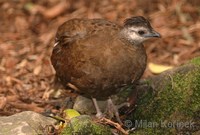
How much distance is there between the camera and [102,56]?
534cm

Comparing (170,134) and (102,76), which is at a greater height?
(102,76)

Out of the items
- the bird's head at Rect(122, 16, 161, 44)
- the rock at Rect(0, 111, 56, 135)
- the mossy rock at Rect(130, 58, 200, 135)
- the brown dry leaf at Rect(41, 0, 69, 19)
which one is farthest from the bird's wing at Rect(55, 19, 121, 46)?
the brown dry leaf at Rect(41, 0, 69, 19)

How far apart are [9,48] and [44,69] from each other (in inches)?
33.7

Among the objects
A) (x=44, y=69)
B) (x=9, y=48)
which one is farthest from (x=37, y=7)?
(x=44, y=69)

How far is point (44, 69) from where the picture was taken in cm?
728

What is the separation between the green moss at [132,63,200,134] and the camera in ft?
17.2

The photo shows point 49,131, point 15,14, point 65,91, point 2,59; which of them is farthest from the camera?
point 15,14

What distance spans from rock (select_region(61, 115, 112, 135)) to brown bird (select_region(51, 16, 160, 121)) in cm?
53

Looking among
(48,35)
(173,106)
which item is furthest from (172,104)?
(48,35)

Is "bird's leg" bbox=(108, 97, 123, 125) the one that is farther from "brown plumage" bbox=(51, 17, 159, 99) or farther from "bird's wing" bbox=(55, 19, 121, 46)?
"bird's wing" bbox=(55, 19, 121, 46)

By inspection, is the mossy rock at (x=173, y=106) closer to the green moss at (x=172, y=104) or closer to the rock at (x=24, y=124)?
the green moss at (x=172, y=104)

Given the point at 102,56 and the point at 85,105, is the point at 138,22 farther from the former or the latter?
the point at 85,105

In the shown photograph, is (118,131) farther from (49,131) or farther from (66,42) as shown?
(66,42)

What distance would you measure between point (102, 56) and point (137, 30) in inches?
21.9
